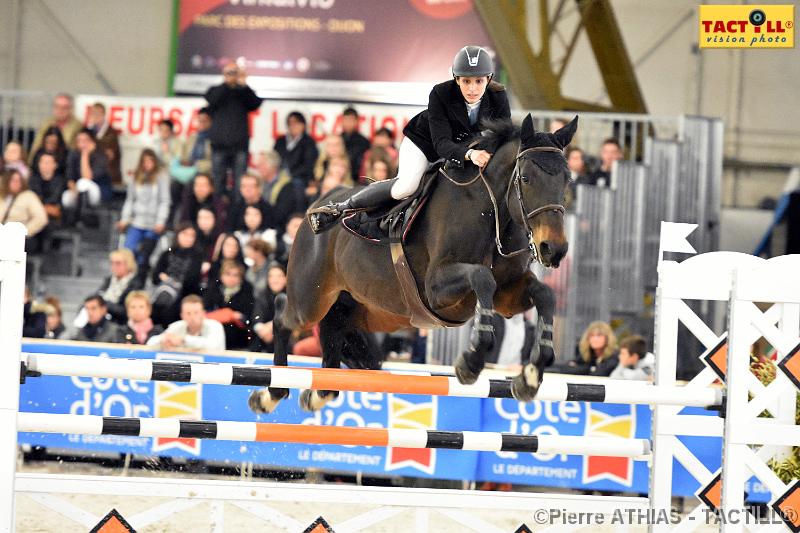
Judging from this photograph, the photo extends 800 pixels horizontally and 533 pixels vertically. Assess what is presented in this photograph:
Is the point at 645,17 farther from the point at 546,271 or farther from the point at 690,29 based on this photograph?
the point at 546,271

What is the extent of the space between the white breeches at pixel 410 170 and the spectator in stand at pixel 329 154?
16.4ft

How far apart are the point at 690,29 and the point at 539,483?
8.33 metres

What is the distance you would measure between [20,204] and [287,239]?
2.69m

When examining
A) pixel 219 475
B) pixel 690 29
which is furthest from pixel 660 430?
pixel 690 29

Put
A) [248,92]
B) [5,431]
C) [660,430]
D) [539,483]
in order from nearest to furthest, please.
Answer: [5,431], [660,430], [539,483], [248,92]

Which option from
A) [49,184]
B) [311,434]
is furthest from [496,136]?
[49,184]

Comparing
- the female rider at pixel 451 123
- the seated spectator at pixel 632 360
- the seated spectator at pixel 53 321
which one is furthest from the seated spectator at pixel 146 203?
the female rider at pixel 451 123

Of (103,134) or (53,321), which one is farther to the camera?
(103,134)

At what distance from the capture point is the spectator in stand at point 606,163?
9.72 metres

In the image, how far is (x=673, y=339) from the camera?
4867 millimetres

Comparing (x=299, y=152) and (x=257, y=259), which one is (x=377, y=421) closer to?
(x=257, y=259)

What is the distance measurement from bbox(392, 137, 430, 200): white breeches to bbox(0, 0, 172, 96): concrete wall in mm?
9852

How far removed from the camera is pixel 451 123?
474 centimetres

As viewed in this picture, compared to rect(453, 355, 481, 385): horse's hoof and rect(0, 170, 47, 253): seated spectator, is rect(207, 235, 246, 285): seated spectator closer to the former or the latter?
rect(0, 170, 47, 253): seated spectator
